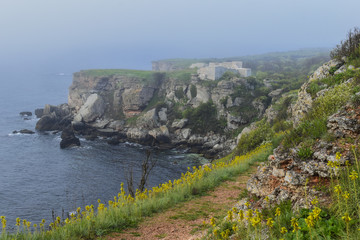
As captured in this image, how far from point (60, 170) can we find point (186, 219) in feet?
142

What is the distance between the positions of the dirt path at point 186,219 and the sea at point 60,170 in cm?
1356

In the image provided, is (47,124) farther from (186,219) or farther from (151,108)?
(186,219)

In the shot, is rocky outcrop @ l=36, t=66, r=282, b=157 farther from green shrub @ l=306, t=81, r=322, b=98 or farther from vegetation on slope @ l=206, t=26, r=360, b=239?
vegetation on slope @ l=206, t=26, r=360, b=239

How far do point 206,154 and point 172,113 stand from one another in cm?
2340

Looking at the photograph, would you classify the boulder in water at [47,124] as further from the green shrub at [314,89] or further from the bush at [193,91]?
the green shrub at [314,89]

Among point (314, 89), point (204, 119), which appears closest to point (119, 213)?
point (314, 89)

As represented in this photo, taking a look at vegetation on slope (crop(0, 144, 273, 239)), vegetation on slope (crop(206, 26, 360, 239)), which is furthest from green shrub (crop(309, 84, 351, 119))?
vegetation on slope (crop(0, 144, 273, 239))

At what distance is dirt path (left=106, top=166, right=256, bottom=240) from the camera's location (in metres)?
7.45

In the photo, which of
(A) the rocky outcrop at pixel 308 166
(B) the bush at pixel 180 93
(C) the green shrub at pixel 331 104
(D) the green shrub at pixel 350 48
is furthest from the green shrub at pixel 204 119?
(A) the rocky outcrop at pixel 308 166

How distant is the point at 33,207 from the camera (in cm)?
3134

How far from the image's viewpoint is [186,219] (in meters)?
8.58

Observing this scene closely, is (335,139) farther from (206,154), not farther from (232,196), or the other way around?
(206,154)

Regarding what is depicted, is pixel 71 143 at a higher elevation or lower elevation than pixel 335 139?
lower

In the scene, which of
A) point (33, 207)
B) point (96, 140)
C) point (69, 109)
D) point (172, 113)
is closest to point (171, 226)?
point (33, 207)
